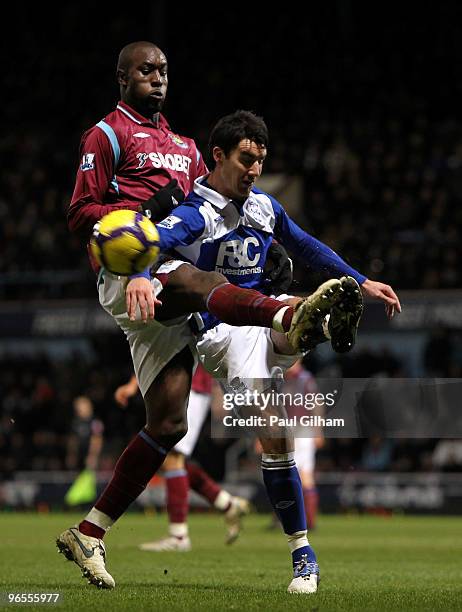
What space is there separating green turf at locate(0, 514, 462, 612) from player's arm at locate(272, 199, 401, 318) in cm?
151

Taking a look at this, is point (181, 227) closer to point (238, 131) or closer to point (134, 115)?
point (238, 131)

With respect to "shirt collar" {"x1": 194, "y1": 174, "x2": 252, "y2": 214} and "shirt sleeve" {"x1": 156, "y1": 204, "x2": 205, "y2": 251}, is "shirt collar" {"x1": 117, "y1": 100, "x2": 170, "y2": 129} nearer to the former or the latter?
"shirt collar" {"x1": 194, "y1": 174, "x2": 252, "y2": 214}

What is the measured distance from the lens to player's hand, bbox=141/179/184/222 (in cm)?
590

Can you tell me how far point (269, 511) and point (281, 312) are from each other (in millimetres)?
12016

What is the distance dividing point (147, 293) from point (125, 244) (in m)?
0.25

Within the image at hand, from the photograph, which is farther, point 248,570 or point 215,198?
point 248,570

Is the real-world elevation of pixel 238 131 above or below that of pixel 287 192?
above

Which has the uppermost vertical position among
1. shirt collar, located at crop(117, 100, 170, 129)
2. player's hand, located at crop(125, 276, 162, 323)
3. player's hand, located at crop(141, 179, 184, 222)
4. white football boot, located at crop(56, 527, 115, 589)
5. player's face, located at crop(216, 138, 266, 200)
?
shirt collar, located at crop(117, 100, 170, 129)

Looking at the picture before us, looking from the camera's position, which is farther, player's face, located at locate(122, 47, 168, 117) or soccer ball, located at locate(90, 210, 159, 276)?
player's face, located at locate(122, 47, 168, 117)

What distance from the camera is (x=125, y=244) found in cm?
524

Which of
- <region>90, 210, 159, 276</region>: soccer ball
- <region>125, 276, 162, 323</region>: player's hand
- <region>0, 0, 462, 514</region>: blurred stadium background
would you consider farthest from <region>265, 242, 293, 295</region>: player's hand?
<region>0, 0, 462, 514</region>: blurred stadium background

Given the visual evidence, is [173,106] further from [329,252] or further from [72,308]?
[329,252]

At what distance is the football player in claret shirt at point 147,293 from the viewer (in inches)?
208

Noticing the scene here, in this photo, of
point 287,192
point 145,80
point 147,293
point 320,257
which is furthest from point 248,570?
point 287,192
